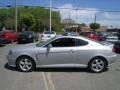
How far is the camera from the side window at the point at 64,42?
11977mm

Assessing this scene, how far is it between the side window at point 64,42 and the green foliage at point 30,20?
69.8 meters

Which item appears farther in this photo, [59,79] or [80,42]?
[80,42]

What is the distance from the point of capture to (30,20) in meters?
81.6

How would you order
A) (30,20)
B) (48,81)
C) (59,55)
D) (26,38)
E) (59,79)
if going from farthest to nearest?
(30,20) < (26,38) < (59,55) < (59,79) < (48,81)

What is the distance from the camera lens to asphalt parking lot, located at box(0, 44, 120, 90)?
9.07 meters

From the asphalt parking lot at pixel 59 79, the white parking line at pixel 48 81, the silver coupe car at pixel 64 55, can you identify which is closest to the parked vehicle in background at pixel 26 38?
the asphalt parking lot at pixel 59 79

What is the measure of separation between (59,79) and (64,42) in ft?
7.13

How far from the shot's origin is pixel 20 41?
3419 centimetres

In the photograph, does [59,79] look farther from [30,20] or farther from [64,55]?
[30,20]

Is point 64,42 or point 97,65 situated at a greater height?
point 64,42

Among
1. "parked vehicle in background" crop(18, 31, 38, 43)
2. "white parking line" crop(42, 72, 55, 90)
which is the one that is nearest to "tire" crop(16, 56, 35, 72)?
"white parking line" crop(42, 72, 55, 90)

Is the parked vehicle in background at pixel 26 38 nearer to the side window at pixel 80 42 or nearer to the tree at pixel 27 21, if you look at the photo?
the side window at pixel 80 42

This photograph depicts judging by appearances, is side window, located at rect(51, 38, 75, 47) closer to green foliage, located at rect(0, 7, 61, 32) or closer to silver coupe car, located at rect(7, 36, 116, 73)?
silver coupe car, located at rect(7, 36, 116, 73)

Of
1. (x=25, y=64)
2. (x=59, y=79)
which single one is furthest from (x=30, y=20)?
(x=59, y=79)
